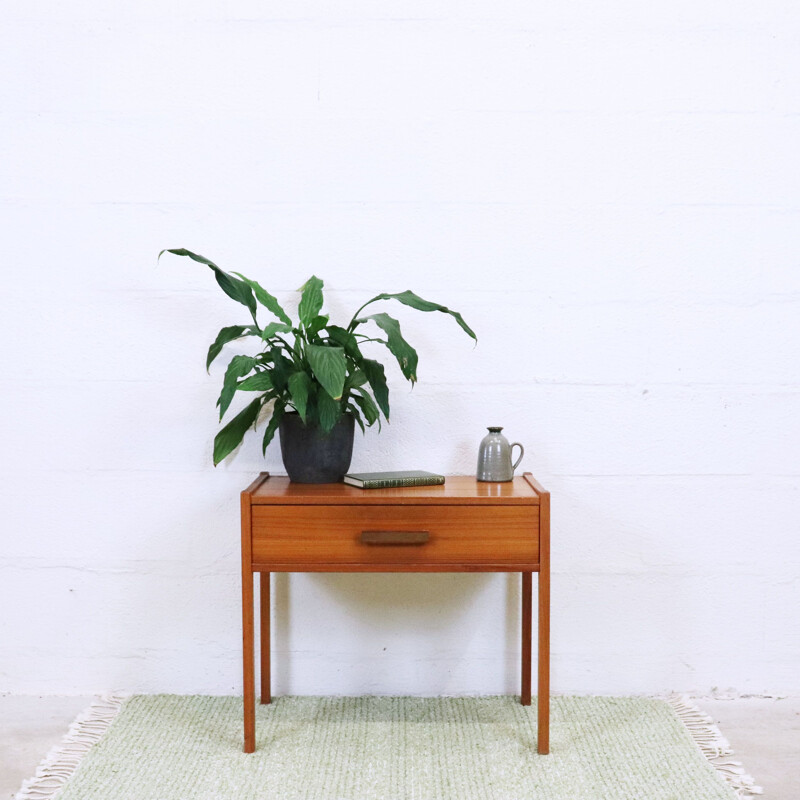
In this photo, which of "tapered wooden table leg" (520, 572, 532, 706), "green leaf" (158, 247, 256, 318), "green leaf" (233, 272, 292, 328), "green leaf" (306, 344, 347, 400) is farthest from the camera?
"tapered wooden table leg" (520, 572, 532, 706)

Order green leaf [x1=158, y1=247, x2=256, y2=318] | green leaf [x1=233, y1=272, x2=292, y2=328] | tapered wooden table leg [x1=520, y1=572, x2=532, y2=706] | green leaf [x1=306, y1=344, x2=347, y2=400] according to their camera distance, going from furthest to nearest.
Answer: tapered wooden table leg [x1=520, y1=572, x2=532, y2=706], green leaf [x1=233, y1=272, x2=292, y2=328], green leaf [x1=158, y1=247, x2=256, y2=318], green leaf [x1=306, y1=344, x2=347, y2=400]

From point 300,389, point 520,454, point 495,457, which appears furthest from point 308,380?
point 520,454

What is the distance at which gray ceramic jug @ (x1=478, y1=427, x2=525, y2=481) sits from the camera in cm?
195

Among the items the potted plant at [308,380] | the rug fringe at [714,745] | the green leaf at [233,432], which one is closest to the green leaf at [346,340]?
the potted plant at [308,380]

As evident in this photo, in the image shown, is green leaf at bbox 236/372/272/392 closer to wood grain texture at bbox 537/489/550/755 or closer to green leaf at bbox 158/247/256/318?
green leaf at bbox 158/247/256/318

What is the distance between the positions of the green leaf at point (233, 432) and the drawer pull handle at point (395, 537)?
0.36 m

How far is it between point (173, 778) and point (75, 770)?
21 cm

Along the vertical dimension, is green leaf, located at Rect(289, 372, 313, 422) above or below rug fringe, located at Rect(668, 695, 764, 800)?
above

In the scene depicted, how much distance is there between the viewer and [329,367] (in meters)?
1.69

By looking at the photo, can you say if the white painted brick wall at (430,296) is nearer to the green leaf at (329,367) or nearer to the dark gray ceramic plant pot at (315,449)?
the dark gray ceramic plant pot at (315,449)

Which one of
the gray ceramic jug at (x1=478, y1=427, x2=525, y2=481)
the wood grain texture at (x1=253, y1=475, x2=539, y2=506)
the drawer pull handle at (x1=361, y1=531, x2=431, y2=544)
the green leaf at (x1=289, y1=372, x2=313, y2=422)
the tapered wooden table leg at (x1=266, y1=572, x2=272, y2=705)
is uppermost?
the green leaf at (x1=289, y1=372, x2=313, y2=422)

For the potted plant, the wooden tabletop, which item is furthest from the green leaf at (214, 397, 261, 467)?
the wooden tabletop

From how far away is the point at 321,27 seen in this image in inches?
82.9

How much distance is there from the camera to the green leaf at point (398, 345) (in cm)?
179
